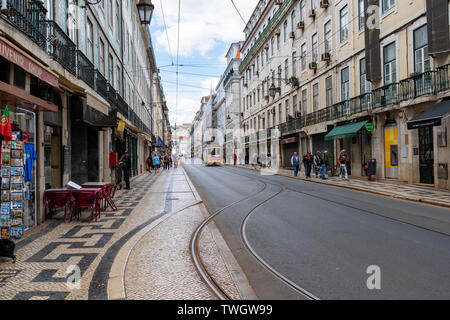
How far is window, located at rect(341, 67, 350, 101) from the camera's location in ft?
73.6

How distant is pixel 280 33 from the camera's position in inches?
1420

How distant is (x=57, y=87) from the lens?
7605mm

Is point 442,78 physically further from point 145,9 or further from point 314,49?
point 314,49

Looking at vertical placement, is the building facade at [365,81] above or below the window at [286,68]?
below

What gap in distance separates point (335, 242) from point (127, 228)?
422 centimetres

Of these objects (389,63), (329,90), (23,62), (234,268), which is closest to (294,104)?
(329,90)

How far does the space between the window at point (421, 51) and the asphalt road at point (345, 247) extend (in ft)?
26.6

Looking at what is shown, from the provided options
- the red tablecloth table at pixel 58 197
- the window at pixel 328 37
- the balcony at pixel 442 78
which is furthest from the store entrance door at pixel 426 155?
the red tablecloth table at pixel 58 197

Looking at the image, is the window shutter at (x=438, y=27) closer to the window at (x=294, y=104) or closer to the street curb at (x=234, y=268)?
the street curb at (x=234, y=268)

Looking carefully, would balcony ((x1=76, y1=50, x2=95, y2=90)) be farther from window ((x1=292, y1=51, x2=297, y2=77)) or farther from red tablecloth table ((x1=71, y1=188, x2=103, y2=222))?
window ((x1=292, y1=51, x2=297, y2=77))

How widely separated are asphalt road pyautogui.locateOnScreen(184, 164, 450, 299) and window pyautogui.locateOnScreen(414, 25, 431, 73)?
811 centimetres

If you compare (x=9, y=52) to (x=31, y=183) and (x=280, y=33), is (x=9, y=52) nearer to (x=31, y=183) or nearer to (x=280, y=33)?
(x=31, y=183)

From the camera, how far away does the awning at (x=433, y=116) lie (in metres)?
12.7
